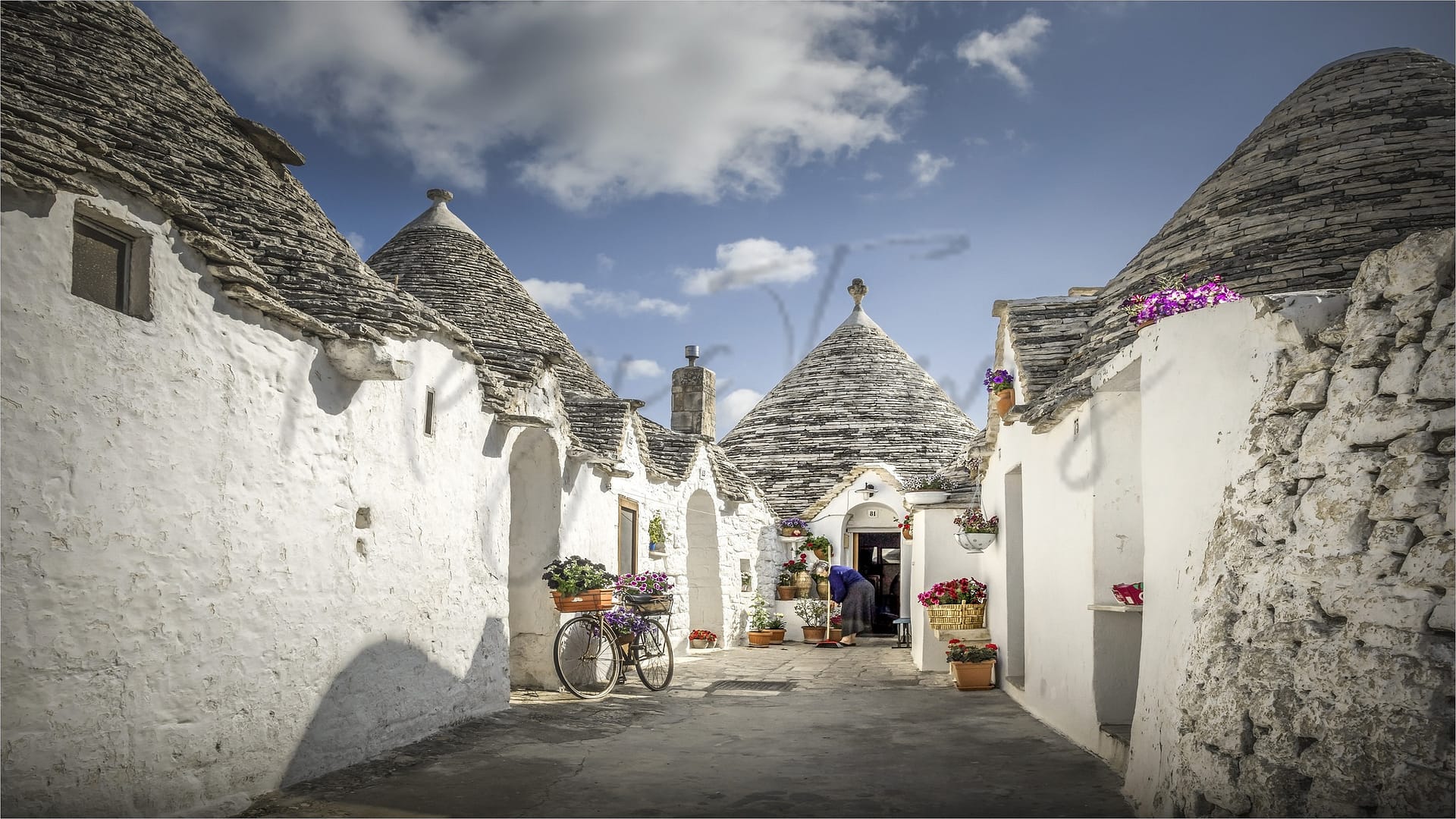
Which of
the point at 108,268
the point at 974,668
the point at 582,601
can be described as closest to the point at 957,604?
the point at 974,668

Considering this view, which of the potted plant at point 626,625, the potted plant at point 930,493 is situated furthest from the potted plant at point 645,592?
the potted plant at point 930,493

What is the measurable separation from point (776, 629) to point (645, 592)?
806 centimetres

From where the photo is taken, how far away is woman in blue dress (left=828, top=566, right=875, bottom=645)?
18.3 metres

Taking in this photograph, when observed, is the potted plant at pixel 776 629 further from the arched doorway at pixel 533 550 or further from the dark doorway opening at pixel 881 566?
the arched doorway at pixel 533 550

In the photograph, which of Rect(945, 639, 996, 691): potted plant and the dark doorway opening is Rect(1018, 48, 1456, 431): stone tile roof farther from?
the dark doorway opening

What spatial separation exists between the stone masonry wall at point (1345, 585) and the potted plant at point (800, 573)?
14.9m

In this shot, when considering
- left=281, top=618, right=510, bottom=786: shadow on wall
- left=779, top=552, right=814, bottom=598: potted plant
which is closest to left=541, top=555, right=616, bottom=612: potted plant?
left=281, top=618, right=510, bottom=786: shadow on wall

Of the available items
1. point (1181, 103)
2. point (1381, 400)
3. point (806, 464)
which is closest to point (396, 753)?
point (1381, 400)

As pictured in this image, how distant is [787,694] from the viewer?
9.85m

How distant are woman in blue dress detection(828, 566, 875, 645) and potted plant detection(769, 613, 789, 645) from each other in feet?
3.41

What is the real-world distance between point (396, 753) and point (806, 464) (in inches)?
628

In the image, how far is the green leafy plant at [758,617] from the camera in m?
17.9

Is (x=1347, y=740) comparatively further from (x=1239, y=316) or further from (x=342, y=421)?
(x=342, y=421)

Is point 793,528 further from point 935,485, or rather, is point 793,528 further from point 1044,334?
point 1044,334
